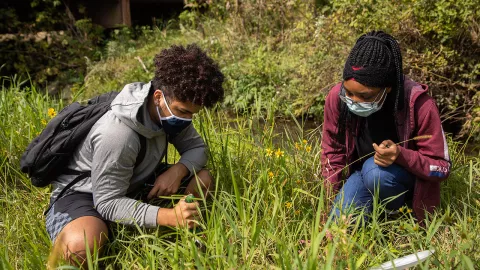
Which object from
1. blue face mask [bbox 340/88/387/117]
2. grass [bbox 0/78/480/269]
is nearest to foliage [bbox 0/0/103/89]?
grass [bbox 0/78/480/269]

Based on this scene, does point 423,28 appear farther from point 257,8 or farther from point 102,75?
point 102,75

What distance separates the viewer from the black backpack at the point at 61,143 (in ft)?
8.05

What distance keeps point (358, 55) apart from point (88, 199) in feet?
4.74

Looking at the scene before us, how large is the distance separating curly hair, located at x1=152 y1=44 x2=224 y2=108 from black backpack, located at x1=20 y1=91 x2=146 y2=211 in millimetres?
275

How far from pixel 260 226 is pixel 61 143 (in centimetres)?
99

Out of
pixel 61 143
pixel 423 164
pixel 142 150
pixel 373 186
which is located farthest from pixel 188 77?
pixel 423 164

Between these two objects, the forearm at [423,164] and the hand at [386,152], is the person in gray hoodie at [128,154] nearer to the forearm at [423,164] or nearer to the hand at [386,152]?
the hand at [386,152]

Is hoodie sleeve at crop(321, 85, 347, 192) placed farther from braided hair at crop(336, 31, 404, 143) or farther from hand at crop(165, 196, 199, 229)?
hand at crop(165, 196, 199, 229)

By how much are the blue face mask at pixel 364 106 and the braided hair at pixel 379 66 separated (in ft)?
0.22

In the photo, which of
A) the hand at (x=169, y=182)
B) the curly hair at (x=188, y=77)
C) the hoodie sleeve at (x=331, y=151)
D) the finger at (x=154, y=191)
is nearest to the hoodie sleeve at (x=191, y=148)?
the hand at (x=169, y=182)

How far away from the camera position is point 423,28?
14.9 feet

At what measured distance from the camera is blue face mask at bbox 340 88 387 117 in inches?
101

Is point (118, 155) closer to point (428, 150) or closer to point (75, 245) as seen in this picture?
point (75, 245)

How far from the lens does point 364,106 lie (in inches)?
101
